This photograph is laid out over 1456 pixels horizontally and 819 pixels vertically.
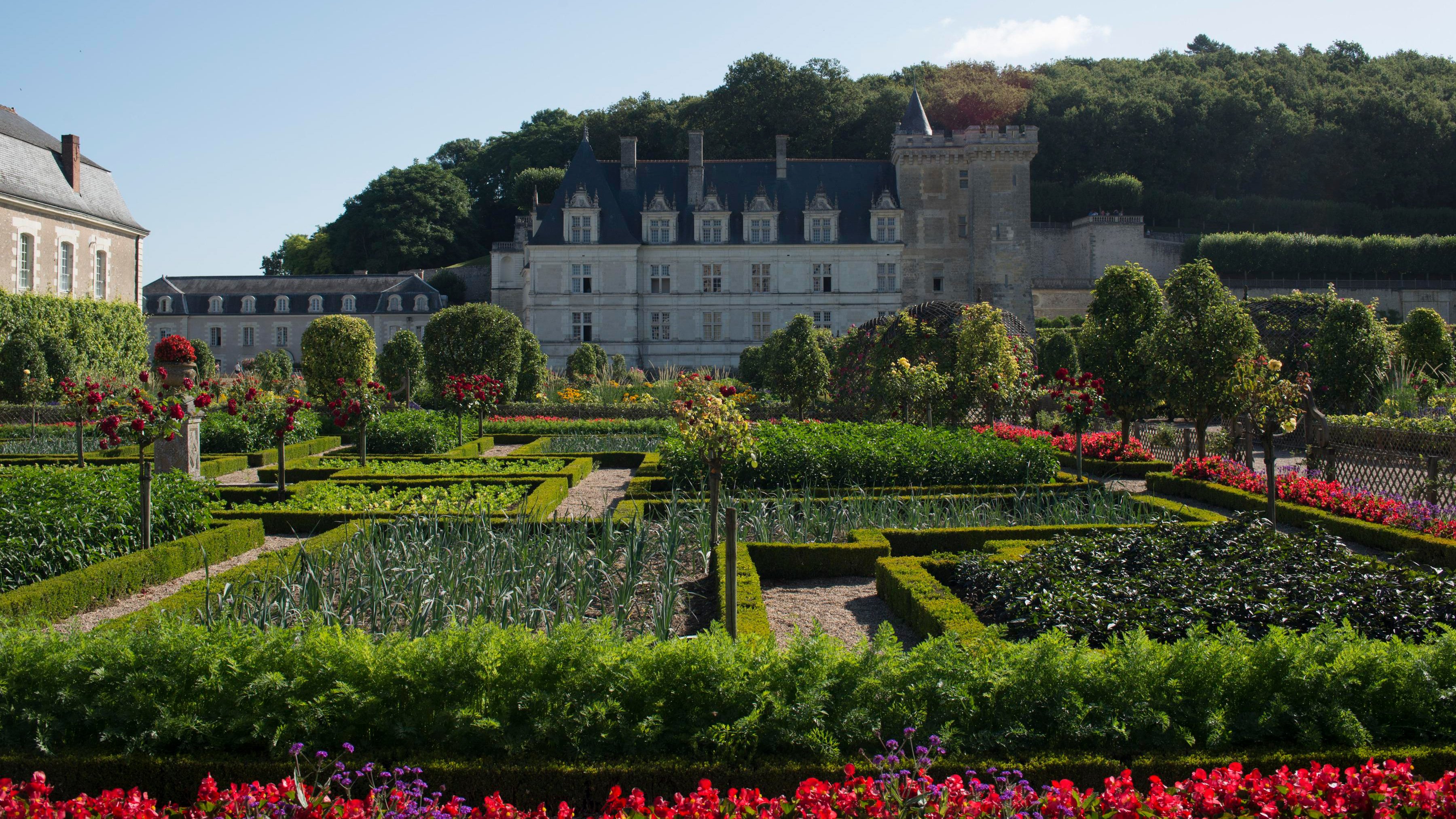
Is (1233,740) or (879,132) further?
(879,132)

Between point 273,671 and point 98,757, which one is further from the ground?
point 273,671

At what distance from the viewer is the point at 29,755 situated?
3490mm

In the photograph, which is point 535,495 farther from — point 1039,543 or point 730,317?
point 730,317

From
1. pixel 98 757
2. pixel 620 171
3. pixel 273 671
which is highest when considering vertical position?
pixel 620 171

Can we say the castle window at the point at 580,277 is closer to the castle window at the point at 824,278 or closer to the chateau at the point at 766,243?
the chateau at the point at 766,243

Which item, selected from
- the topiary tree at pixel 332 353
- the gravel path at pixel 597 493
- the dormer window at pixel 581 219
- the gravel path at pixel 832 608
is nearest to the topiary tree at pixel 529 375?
the topiary tree at pixel 332 353

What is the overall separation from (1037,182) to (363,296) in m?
34.3

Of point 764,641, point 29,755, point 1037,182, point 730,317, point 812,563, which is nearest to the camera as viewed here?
point 29,755

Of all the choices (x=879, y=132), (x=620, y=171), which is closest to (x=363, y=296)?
(x=620, y=171)

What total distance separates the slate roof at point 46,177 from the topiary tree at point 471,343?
1343 cm

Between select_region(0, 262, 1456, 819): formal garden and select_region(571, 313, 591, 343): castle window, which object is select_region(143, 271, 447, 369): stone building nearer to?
select_region(571, 313, 591, 343): castle window

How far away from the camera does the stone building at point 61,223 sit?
2577 centimetres

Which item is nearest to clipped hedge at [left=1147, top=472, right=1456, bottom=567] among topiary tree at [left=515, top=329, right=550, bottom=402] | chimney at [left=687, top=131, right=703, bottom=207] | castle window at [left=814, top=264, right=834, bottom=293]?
topiary tree at [left=515, top=329, right=550, bottom=402]

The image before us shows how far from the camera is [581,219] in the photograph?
38.6 metres
